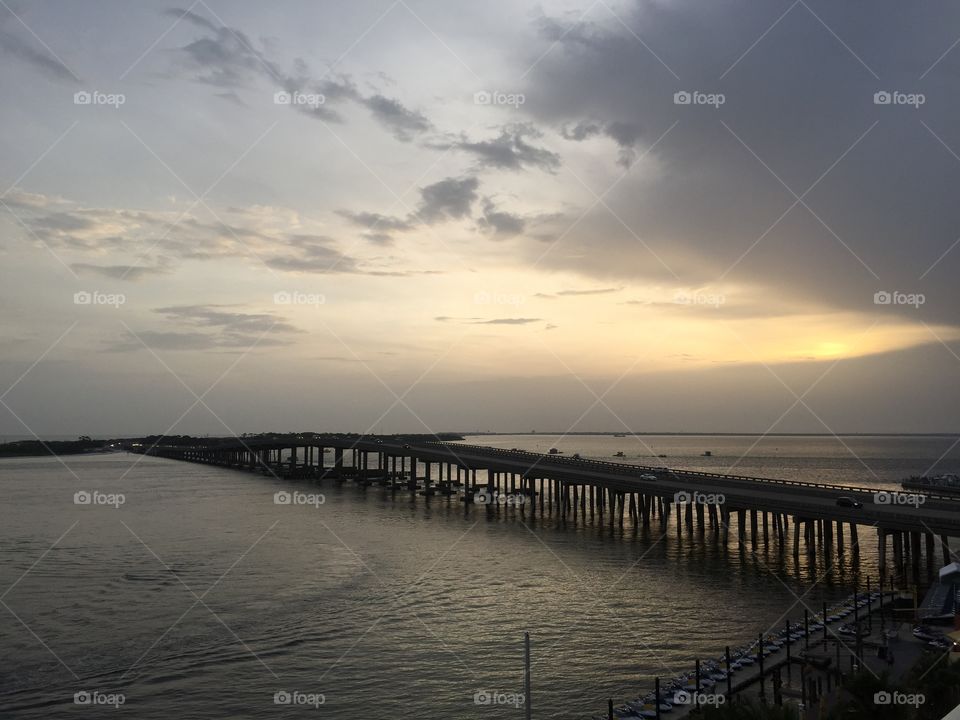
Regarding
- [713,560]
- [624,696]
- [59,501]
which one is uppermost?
[59,501]

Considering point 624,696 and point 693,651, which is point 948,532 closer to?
point 693,651

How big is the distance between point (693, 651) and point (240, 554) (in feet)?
98.7

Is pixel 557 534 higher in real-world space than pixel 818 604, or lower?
higher

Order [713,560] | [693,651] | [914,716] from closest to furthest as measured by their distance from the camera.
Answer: [914,716], [693,651], [713,560]

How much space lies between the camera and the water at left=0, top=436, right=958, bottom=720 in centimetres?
2398

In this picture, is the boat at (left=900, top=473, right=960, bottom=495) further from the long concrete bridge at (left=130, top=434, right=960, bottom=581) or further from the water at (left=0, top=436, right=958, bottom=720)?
the water at (left=0, top=436, right=958, bottom=720)

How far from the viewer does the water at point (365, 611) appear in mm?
23984

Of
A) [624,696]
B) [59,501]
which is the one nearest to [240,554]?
[624,696]

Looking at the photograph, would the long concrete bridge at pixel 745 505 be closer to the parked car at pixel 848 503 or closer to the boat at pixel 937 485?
the parked car at pixel 848 503

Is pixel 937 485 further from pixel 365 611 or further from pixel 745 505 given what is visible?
pixel 365 611

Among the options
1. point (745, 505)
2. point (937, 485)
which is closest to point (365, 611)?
point (745, 505)

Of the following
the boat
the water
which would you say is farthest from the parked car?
the boat

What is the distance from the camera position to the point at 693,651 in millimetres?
27359

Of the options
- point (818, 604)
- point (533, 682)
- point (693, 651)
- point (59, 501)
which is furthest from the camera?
point (59, 501)
